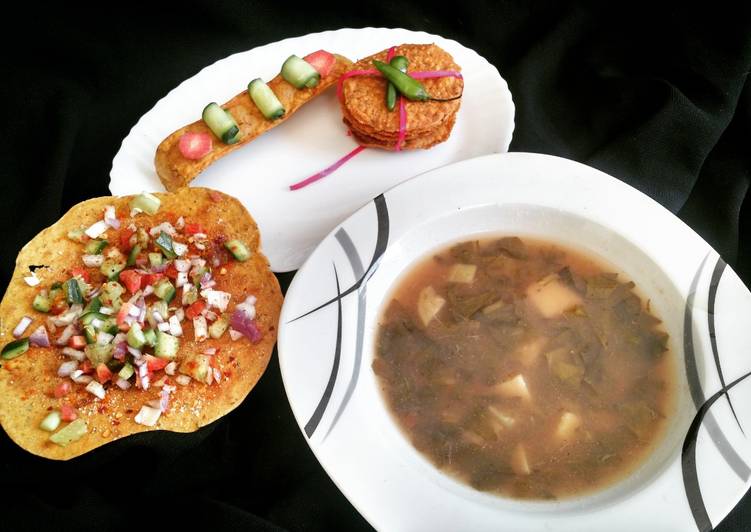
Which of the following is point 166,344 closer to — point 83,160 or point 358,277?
point 358,277

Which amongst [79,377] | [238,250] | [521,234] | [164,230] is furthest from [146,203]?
[521,234]

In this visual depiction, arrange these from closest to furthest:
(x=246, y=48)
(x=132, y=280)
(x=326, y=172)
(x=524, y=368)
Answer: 1. (x=524, y=368)
2. (x=132, y=280)
3. (x=326, y=172)
4. (x=246, y=48)

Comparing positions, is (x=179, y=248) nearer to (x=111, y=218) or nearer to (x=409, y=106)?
(x=111, y=218)

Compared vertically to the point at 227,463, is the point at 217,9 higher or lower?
higher

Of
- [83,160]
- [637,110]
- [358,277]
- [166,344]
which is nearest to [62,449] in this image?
[166,344]

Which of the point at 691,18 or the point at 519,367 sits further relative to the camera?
the point at 691,18

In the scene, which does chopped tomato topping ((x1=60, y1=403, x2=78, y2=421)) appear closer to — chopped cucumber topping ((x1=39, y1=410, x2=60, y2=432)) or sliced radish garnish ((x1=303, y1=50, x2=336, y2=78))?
chopped cucumber topping ((x1=39, y1=410, x2=60, y2=432))
